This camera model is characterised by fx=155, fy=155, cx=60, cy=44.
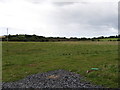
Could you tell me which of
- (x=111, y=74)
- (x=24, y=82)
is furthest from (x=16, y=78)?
(x=111, y=74)

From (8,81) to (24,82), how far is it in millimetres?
1870

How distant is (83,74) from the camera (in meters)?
14.9

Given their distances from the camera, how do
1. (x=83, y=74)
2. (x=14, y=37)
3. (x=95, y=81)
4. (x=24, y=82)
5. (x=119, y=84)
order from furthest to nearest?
(x=14, y=37) < (x=83, y=74) < (x=24, y=82) < (x=95, y=81) < (x=119, y=84)

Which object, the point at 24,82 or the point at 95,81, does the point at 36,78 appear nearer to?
the point at 24,82

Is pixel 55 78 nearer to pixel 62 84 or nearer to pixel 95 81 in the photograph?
pixel 62 84

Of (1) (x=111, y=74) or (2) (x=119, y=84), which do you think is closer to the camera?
(2) (x=119, y=84)

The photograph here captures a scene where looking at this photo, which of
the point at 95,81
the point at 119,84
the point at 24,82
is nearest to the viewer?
the point at 119,84

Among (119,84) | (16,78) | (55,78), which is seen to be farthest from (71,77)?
(16,78)

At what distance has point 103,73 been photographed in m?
14.1

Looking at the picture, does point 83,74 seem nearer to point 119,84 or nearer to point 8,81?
point 119,84

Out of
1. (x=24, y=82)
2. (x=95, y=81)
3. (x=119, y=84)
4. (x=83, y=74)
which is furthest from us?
(x=83, y=74)

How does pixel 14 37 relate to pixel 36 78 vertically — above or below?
above

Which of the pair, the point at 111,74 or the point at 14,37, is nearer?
the point at 111,74

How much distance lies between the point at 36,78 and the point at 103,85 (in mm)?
6099
